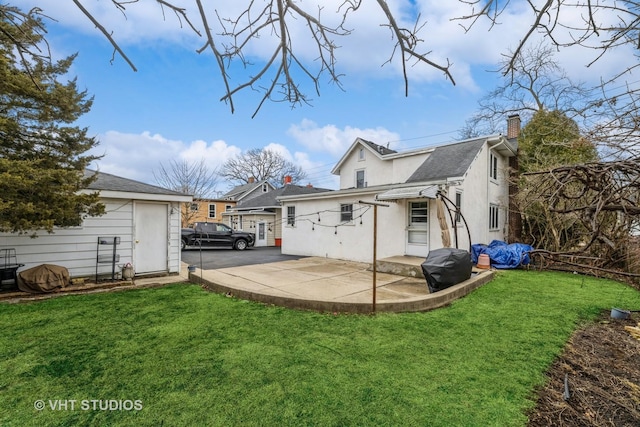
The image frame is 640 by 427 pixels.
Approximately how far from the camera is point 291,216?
48.4ft

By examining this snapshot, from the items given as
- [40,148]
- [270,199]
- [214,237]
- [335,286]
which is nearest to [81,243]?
[40,148]

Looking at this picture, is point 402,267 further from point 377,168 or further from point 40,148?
point 40,148

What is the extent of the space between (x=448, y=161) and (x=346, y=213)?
455 centimetres

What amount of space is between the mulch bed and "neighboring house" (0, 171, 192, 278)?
28.1ft

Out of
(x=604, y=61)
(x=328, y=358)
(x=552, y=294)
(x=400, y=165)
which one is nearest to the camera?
(x=604, y=61)

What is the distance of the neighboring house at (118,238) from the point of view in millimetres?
6838

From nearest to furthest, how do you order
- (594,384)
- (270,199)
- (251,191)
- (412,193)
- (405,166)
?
1. (594,384)
2. (412,193)
3. (405,166)
4. (270,199)
5. (251,191)

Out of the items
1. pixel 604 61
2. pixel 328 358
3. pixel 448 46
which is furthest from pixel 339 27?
pixel 328 358

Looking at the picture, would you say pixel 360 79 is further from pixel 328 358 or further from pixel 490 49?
pixel 328 358

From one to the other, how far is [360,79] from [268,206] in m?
17.4

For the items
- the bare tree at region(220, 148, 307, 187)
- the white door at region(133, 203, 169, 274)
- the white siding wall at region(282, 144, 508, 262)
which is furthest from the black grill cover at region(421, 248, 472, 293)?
the bare tree at region(220, 148, 307, 187)

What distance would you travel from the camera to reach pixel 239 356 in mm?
3611

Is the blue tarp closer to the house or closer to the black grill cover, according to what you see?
the house

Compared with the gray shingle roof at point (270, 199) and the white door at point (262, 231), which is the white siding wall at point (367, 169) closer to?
the gray shingle roof at point (270, 199)
